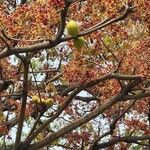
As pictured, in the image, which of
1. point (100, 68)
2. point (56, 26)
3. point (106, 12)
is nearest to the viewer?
point (106, 12)

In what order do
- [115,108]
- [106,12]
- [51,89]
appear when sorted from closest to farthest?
1. [106,12]
2. [51,89]
3. [115,108]

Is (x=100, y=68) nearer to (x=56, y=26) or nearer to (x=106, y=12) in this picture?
(x=56, y=26)

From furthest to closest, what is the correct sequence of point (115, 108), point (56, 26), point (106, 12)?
point (115, 108) → point (56, 26) → point (106, 12)

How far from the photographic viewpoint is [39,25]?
6.84 metres

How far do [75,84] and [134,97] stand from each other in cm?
120

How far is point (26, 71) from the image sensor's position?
7590 millimetres

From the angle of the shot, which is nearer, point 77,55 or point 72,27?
point 72,27

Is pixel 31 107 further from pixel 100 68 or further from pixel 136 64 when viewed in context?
pixel 136 64

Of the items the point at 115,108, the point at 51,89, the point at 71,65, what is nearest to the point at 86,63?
the point at 71,65

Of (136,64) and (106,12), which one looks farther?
(136,64)

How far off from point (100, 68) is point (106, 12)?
6.84 feet

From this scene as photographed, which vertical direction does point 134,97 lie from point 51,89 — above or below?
below

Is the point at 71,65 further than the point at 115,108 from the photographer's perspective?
No

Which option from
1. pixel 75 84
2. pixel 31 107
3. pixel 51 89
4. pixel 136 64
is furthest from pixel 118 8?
pixel 31 107
